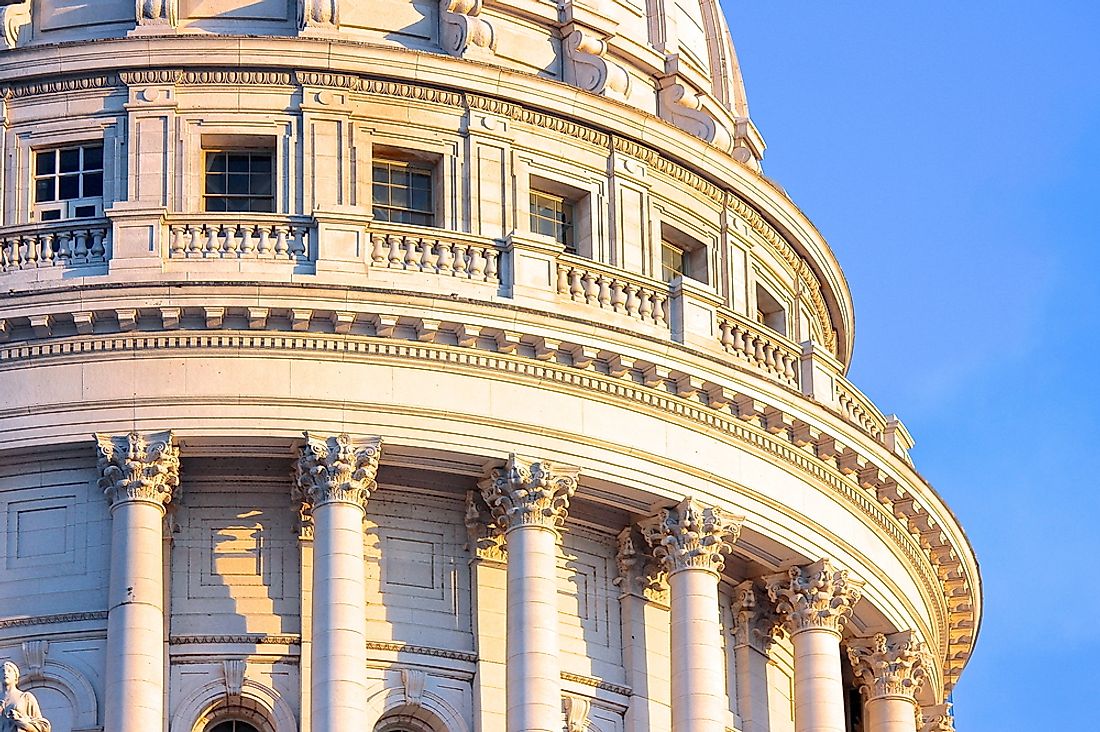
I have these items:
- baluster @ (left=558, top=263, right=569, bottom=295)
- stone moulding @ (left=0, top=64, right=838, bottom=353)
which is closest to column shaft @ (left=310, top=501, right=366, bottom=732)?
baluster @ (left=558, top=263, right=569, bottom=295)

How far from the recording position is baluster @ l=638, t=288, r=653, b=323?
63.5m

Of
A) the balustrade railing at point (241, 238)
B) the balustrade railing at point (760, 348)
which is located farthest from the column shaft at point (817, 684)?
the balustrade railing at point (241, 238)

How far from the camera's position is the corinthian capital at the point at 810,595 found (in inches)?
2542

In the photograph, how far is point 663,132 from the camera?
223ft

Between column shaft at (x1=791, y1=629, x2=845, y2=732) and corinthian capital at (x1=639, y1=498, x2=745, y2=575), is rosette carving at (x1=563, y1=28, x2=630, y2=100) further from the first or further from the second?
column shaft at (x1=791, y1=629, x2=845, y2=732)

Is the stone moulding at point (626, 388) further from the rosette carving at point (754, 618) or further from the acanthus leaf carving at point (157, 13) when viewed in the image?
the acanthus leaf carving at point (157, 13)

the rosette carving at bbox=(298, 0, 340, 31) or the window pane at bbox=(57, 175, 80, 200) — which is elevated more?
the rosette carving at bbox=(298, 0, 340, 31)

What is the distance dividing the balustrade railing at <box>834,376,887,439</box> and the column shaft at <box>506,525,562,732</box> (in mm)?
7556

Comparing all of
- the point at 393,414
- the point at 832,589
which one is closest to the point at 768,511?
the point at 832,589

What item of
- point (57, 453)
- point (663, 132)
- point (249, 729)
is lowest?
point (249, 729)

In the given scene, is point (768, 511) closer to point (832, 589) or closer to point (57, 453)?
point (832, 589)

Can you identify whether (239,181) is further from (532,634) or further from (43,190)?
(532,634)

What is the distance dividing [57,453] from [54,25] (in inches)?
405

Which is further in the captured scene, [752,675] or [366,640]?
[752,675]
